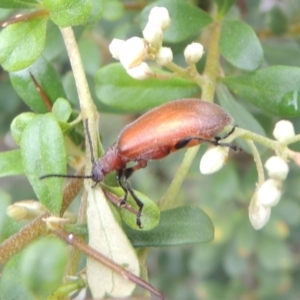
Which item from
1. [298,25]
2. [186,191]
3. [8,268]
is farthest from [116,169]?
[186,191]

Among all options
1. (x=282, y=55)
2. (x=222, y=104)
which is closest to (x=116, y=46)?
(x=222, y=104)

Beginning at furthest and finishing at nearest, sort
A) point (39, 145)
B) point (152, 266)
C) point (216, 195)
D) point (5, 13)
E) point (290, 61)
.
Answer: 1. point (152, 266)
2. point (216, 195)
3. point (290, 61)
4. point (5, 13)
5. point (39, 145)

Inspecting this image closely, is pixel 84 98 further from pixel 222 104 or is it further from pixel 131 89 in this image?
pixel 222 104

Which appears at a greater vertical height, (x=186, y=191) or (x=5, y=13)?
(x=5, y=13)

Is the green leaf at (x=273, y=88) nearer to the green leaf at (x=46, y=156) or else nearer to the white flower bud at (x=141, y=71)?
the white flower bud at (x=141, y=71)

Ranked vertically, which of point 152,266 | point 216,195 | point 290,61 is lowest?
point 152,266

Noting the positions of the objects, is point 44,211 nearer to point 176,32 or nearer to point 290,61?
point 176,32
